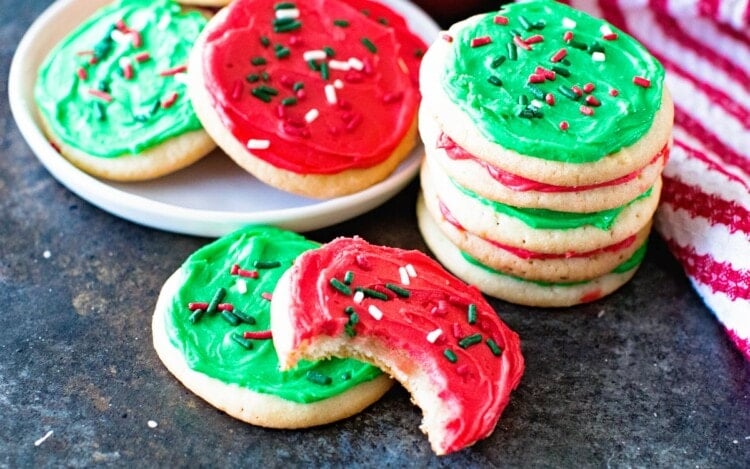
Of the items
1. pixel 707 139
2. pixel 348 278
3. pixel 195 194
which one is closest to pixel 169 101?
pixel 195 194

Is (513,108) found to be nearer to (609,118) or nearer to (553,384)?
(609,118)

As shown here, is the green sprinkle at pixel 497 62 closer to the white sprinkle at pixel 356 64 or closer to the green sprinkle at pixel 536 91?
the green sprinkle at pixel 536 91

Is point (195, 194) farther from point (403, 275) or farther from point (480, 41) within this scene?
point (480, 41)

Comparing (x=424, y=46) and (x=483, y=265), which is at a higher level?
(x=424, y=46)

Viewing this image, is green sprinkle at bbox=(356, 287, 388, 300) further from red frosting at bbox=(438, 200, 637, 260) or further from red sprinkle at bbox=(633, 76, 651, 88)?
red sprinkle at bbox=(633, 76, 651, 88)

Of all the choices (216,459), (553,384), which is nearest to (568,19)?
(553,384)

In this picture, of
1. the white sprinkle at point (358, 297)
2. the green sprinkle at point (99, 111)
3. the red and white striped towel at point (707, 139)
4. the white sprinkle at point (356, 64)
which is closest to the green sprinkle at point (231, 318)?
the white sprinkle at point (358, 297)

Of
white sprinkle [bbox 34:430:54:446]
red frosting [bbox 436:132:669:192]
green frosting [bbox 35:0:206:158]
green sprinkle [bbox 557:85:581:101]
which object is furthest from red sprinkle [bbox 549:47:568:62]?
white sprinkle [bbox 34:430:54:446]
